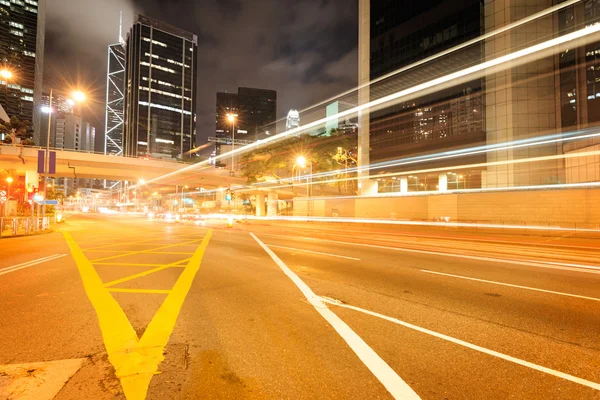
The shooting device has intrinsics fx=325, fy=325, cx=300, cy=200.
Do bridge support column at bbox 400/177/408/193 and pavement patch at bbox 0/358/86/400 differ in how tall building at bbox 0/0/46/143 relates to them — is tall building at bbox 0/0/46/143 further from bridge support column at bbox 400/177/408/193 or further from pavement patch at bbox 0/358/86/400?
pavement patch at bbox 0/358/86/400

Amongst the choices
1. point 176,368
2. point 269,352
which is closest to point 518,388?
point 269,352

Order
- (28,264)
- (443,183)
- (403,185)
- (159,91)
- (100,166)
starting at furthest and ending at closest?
1. (159,91)
2. (100,166)
3. (403,185)
4. (443,183)
5. (28,264)

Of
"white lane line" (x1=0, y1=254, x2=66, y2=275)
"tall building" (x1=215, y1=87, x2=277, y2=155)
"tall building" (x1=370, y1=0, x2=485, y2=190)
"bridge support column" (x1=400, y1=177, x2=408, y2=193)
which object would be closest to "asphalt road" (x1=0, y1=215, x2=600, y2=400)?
"white lane line" (x1=0, y1=254, x2=66, y2=275)

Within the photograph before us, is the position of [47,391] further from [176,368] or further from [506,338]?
[506,338]

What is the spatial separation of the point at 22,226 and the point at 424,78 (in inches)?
1530

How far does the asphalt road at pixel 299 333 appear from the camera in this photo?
3.24 metres

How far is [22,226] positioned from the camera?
23688mm

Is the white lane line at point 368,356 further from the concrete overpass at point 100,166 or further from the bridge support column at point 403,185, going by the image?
the concrete overpass at point 100,166

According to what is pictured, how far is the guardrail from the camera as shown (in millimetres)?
21256

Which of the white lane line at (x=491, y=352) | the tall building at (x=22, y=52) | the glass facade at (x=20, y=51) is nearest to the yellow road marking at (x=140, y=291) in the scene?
the white lane line at (x=491, y=352)

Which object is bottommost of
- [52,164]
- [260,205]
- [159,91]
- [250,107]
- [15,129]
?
[260,205]

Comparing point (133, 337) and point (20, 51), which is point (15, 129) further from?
point (20, 51)

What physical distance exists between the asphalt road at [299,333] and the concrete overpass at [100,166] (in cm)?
3352

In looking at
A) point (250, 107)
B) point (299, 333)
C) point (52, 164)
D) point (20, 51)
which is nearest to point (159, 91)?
point (250, 107)
